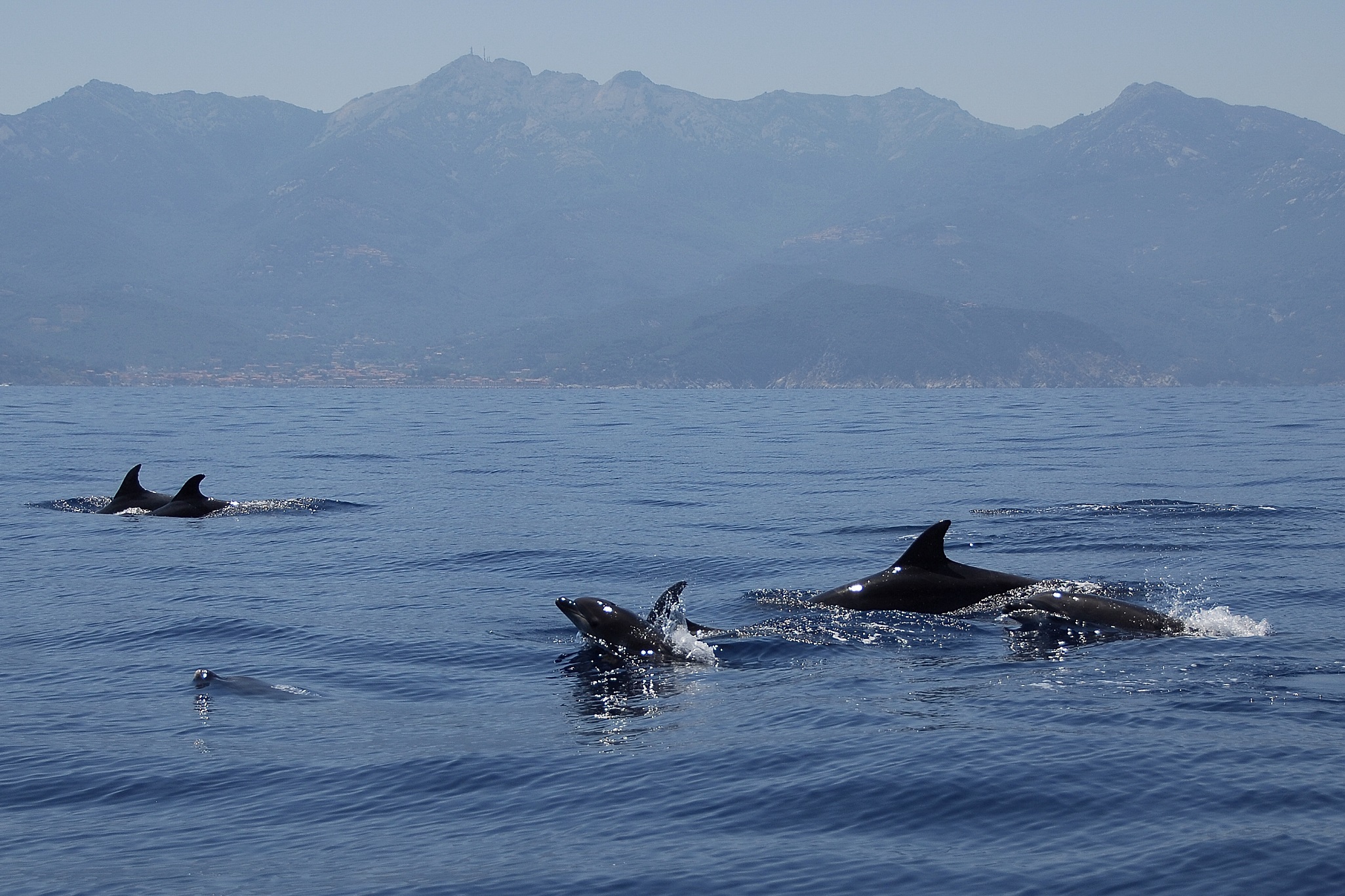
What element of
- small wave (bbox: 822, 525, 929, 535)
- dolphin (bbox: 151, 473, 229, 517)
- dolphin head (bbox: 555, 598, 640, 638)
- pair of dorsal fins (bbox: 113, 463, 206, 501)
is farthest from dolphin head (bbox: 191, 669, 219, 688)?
pair of dorsal fins (bbox: 113, 463, 206, 501)

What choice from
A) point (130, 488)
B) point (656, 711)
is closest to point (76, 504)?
point (130, 488)

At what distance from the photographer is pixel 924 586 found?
21.1 metres

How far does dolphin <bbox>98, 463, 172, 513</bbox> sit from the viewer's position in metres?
37.0

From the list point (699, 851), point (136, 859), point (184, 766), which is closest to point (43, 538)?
point (184, 766)

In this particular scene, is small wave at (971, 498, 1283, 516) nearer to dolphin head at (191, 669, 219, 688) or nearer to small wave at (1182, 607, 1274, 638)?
small wave at (1182, 607, 1274, 638)

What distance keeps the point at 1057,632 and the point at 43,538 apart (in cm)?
2374

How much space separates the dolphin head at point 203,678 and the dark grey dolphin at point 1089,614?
1098 cm

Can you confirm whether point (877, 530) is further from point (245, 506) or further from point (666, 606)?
point (245, 506)

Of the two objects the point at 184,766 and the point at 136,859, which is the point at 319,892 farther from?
the point at 184,766

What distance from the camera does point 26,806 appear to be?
12.0 m

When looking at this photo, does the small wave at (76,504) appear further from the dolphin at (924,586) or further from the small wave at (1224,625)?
the small wave at (1224,625)

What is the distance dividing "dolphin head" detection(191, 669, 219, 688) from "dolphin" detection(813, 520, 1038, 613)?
30.8 feet

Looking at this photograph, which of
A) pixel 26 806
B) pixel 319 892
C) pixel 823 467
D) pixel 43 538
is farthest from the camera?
pixel 823 467

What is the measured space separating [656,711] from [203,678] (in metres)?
5.63
